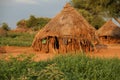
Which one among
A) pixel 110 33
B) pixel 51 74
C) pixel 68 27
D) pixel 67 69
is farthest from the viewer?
pixel 110 33

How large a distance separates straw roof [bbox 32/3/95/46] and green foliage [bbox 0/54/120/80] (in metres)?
8.37

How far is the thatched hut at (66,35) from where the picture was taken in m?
18.4

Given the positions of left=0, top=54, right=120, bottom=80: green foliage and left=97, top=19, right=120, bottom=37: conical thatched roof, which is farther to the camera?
left=97, top=19, right=120, bottom=37: conical thatched roof

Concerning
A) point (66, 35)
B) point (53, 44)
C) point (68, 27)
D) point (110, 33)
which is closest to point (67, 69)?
point (66, 35)

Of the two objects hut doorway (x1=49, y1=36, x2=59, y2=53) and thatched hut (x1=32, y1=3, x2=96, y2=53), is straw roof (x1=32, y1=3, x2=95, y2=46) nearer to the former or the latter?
thatched hut (x1=32, y1=3, x2=96, y2=53)

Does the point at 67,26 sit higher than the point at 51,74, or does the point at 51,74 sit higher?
the point at 67,26

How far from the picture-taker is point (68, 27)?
60.7 feet

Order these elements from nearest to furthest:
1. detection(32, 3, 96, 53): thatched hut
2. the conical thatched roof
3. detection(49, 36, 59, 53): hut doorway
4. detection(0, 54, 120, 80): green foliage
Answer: detection(0, 54, 120, 80): green foliage < detection(32, 3, 96, 53): thatched hut < detection(49, 36, 59, 53): hut doorway < the conical thatched roof

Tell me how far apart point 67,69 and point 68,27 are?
979 cm

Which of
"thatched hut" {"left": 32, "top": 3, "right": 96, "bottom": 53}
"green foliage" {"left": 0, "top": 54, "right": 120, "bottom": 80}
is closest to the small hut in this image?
"thatched hut" {"left": 32, "top": 3, "right": 96, "bottom": 53}

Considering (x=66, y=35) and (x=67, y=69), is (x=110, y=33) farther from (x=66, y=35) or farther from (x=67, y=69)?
(x=67, y=69)

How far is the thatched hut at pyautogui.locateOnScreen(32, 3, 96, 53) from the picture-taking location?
18.4 metres

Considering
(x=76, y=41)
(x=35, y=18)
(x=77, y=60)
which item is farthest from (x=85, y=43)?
(x=35, y=18)

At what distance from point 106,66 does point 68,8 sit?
34.5 feet
